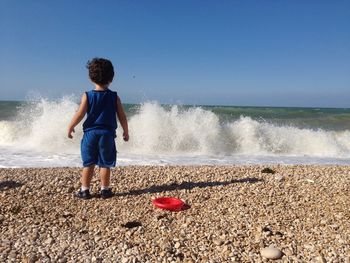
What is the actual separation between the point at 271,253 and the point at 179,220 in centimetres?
108

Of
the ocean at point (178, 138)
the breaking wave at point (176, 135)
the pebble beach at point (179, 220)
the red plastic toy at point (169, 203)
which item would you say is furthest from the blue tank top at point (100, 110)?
the breaking wave at point (176, 135)

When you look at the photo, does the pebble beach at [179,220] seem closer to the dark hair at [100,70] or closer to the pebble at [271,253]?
the pebble at [271,253]

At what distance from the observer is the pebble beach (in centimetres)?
323

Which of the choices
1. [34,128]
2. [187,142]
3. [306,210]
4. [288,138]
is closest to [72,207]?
[306,210]

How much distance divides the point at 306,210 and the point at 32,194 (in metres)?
3.14

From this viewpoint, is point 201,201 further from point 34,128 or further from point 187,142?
point 34,128

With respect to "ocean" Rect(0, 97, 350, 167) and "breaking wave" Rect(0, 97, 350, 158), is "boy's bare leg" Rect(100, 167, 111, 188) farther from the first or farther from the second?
"breaking wave" Rect(0, 97, 350, 158)

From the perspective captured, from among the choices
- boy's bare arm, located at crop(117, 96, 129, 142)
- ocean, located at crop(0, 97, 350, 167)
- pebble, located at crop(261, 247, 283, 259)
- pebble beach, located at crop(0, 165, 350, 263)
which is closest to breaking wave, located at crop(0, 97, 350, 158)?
ocean, located at crop(0, 97, 350, 167)

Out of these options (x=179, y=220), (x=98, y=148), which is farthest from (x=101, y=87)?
(x=179, y=220)

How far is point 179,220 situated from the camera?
3971 millimetres

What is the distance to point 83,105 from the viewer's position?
4602mm

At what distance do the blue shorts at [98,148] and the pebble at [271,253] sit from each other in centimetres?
220

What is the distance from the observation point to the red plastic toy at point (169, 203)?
423cm

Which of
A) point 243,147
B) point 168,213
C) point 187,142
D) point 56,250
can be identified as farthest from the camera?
point 243,147
